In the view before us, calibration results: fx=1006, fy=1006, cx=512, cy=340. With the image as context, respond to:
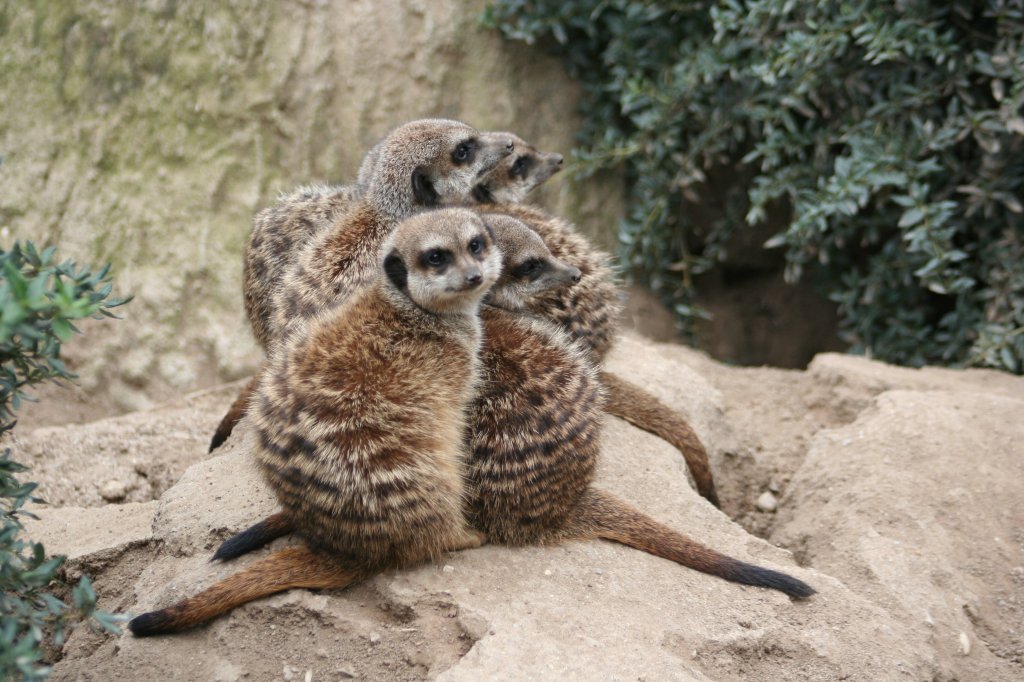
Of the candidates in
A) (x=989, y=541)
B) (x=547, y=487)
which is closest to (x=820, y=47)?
(x=989, y=541)

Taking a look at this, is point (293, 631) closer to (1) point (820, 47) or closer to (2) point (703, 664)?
(2) point (703, 664)

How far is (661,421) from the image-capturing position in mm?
3393

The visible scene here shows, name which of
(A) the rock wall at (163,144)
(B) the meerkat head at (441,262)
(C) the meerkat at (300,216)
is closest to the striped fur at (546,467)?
(B) the meerkat head at (441,262)

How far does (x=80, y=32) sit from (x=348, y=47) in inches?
50.5

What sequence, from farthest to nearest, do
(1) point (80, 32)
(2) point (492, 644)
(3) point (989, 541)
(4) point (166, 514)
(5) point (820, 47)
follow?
(1) point (80, 32)
(5) point (820, 47)
(3) point (989, 541)
(4) point (166, 514)
(2) point (492, 644)

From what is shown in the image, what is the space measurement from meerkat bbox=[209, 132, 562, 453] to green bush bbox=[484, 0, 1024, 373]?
1402 mm

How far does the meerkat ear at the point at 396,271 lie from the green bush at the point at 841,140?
2.35 meters

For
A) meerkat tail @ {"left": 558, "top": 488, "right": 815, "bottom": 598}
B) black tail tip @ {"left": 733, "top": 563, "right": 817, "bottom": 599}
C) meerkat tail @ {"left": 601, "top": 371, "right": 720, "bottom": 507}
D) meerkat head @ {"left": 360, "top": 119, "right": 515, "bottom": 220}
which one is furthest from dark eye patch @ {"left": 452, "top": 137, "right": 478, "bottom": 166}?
black tail tip @ {"left": 733, "top": 563, "right": 817, "bottom": 599}

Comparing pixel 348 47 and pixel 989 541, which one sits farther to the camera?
pixel 348 47

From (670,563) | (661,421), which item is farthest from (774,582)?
(661,421)

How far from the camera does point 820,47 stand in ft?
14.0

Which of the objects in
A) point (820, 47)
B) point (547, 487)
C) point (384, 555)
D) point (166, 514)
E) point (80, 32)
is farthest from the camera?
point (80, 32)

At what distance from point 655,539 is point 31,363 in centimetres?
159

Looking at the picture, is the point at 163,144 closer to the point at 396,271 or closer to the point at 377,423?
the point at 396,271
